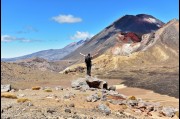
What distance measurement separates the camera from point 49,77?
76688 mm

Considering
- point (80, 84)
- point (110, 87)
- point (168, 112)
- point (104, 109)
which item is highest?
point (80, 84)

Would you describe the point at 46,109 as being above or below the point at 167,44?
below

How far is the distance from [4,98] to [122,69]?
90.4m

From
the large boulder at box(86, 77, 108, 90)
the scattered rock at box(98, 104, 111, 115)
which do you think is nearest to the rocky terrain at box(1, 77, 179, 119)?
the scattered rock at box(98, 104, 111, 115)

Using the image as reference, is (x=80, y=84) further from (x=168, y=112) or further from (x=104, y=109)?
(x=104, y=109)

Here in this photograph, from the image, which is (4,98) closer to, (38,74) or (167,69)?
(38,74)

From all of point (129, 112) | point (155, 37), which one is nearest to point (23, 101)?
point (129, 112)

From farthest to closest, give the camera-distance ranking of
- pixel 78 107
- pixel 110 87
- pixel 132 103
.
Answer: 1. pixel 110 87
2. pixel 132 103
3. pixel 78 107

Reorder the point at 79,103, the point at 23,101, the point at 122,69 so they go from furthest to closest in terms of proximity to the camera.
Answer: the point at 122,69, the point at 79,103, the point at 23,101

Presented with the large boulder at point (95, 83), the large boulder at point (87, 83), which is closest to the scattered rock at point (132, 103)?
the large boulder at point (87, 83)

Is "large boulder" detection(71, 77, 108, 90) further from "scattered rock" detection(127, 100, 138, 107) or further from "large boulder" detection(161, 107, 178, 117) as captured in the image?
"large boulder" detection(161, 107, 178, 117)

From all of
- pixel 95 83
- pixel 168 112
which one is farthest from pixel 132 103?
pixel 95 83

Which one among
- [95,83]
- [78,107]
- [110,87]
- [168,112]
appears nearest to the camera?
[78,107]

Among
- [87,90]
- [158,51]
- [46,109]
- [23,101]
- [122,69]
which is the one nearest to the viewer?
[46,109]
